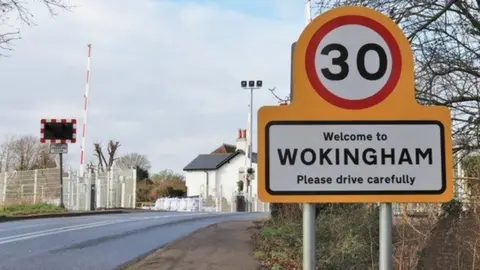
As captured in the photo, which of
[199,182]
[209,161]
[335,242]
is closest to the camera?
[335,242]

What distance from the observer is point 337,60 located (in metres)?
2.71

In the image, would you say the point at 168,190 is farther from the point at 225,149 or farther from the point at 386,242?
the point at 386,242

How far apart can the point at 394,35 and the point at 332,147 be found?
59 centimetres

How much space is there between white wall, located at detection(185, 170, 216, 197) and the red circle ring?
62976 mm

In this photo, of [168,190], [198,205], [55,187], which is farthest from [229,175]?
[55,187]

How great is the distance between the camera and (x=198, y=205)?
45.5 meters

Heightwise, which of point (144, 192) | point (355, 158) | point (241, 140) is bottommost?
point (144, 192)

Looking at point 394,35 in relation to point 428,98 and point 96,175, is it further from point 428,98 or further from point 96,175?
point 96,175

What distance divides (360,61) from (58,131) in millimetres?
22371

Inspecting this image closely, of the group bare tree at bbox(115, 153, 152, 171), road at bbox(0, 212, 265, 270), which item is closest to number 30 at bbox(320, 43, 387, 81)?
road at bbox(0, 212, 265, 270)

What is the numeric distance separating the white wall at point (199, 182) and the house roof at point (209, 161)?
58 centimetres

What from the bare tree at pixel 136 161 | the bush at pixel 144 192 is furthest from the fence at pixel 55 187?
the bare tree at pixel 136 161

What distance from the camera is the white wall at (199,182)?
217 feet

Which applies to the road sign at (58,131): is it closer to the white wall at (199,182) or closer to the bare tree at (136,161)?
the white wall at (199,182)
